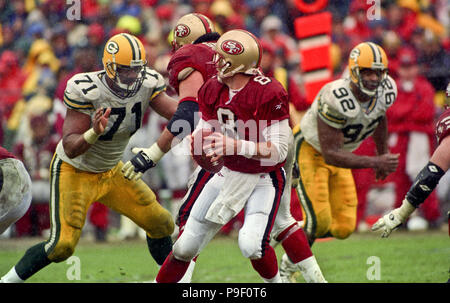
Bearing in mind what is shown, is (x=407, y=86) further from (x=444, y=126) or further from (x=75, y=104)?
(x=75, y=104)

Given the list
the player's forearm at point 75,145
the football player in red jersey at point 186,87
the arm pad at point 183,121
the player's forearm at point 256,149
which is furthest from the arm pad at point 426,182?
the player's forearm at point 75,145

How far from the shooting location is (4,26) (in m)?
11.8

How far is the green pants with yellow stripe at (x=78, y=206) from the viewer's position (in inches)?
207

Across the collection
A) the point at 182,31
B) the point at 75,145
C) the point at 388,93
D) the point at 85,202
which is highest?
the point at 182,31

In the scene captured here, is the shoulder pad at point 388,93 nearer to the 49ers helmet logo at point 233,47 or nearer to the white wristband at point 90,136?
the 49ers helmet logo at point 233,47

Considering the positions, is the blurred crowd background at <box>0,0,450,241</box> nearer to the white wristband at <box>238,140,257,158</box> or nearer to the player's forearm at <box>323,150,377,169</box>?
the player's forearm at <box>323,150,377,169</box>

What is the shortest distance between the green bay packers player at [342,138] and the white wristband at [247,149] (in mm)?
1297

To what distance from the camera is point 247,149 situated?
455 cm

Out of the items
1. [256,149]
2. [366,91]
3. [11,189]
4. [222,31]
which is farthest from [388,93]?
[222,31]

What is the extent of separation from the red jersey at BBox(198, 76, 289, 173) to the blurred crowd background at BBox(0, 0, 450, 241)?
307 cm

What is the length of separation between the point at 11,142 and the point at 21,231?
107cm

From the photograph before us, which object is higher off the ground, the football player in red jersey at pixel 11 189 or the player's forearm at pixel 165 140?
the player's forearm at pixel 165 140

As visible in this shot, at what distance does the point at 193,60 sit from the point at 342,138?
132cm

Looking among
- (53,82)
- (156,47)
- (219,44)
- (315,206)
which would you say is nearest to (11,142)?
(53,82)
